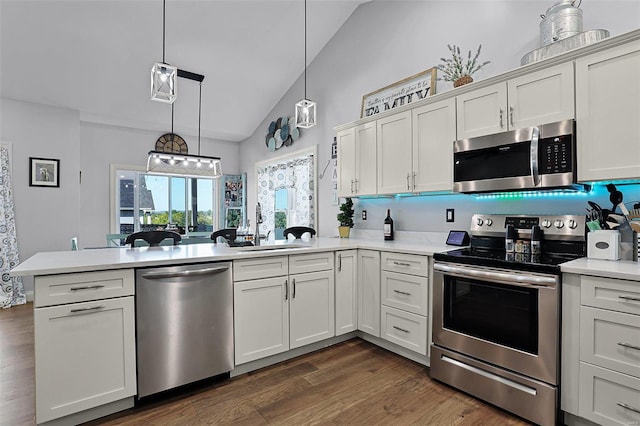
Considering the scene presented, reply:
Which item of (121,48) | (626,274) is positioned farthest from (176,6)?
(626,274)

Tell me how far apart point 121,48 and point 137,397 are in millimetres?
4029

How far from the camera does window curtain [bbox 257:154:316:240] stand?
4852mm

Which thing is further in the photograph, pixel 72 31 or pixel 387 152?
Answer: pixel 72 31

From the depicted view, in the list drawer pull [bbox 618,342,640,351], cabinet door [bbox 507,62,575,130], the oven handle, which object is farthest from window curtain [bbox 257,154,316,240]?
drawer pull [bbox 618,342,640,351]

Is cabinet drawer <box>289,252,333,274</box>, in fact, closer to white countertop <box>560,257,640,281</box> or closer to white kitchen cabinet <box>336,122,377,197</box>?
white kitchen cabinet <box>336,122,377,197</box>

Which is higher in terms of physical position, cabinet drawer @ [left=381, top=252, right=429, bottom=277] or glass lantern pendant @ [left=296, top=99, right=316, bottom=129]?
glass lantern pendant @ [left=296, top=99, right=316, bottom=129]

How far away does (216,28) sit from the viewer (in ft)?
13.5

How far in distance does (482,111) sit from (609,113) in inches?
29.7

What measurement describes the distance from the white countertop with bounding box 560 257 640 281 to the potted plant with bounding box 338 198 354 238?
232 cm

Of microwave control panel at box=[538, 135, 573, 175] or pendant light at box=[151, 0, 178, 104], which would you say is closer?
microwave control panel at box=[538, 135, 573, 175]

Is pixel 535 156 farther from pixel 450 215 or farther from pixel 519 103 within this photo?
pixel 450 215

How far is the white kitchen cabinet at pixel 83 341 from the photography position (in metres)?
1.72

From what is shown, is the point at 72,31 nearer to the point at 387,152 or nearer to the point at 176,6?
the point at 176,6

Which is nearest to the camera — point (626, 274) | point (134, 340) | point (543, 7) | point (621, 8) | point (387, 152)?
point (626, 274)
